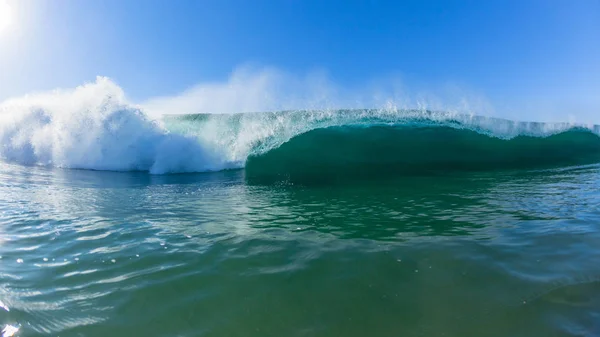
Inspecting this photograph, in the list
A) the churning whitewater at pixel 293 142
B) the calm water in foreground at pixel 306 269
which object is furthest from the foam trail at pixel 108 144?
the calm water in foreground at pixel 306 269

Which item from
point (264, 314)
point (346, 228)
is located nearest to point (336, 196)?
point (346, 228)

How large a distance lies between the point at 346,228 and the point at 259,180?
19.6 feet

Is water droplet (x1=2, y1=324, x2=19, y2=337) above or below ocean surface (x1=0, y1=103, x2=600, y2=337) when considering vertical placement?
below

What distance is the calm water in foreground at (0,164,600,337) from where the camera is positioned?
2420 mm

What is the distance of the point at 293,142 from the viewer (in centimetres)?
1392

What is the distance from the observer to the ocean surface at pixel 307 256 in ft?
8.03

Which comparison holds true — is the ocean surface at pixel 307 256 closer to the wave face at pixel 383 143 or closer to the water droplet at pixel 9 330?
the water droplet at pixel 9 330

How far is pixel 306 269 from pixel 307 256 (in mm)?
321

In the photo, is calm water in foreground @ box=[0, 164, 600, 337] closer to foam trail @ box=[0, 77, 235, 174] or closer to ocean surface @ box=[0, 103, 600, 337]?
ocean surface @ box=[0, 103, 600, 337]

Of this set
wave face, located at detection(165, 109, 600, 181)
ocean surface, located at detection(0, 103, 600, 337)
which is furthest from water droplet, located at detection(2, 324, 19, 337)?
wave face, located at detection(165, 109, 600, 181)

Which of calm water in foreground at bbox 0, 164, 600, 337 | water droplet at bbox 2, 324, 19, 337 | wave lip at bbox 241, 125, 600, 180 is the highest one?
wave lip at bbox 241, 125, 600, 180

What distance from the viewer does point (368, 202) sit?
6336 millimetres

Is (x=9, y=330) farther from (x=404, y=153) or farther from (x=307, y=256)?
(x=404, y=153)

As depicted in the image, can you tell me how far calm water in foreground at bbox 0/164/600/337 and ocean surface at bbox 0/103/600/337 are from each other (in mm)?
15
